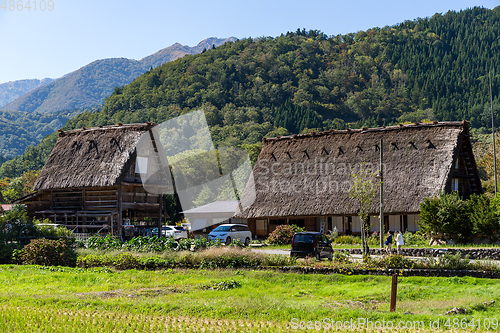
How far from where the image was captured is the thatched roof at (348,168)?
3522cm

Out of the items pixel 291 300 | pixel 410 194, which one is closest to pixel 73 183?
pixel 410 194

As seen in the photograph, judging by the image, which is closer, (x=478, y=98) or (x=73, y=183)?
(x=73, y=183)

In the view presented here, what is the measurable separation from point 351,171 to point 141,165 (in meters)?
16.5

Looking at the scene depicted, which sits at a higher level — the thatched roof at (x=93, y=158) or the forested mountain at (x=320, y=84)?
the forested mountain at (x=320, y=84)

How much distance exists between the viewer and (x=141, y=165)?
3928 centimetres

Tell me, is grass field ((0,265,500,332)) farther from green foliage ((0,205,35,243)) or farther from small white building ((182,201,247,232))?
small white building ((182,201,247,232))

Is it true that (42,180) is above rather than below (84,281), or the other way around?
above

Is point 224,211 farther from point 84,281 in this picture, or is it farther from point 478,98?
point 478,98

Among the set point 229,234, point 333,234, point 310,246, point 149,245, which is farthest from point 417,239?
point 149,245

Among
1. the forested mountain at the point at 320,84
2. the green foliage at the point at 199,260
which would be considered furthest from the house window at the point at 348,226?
the forested mountain at the point at 320,84

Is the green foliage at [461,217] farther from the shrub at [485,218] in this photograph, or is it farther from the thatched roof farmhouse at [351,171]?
the thatched roof farmhouse at [351,171]

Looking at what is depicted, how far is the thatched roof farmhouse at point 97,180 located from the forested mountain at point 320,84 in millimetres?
50632

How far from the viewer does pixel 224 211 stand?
42.9 metres

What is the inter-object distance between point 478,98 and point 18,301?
122 m
